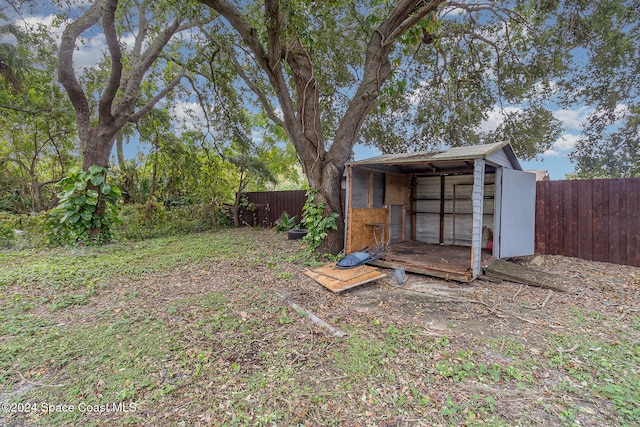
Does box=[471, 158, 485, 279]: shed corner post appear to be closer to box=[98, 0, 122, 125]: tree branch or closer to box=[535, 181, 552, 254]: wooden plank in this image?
box=[535, 181, 552, 254]: wooden plank

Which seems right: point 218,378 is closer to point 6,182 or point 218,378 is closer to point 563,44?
point 563,44

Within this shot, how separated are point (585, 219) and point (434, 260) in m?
3.56

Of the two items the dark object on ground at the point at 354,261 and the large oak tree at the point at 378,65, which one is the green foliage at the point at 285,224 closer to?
the large oak tree at the point at 378,65

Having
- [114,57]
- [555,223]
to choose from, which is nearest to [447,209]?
[555,223]

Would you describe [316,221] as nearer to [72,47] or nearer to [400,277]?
[400,277]

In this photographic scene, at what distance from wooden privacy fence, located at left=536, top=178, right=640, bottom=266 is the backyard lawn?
5.98 feet

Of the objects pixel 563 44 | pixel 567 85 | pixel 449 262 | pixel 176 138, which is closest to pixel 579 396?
pixel 449 262

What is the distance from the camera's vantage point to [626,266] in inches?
206

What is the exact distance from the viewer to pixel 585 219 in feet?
18.7

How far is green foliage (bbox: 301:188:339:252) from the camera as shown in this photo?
5391mm

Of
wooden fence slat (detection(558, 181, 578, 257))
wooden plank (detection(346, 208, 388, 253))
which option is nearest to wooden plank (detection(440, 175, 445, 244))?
wooden plank (detection(346, 208, 388, 253))

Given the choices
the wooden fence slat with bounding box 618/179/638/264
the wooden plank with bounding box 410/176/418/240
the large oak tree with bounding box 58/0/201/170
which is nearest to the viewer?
the wooden fence slat with bounding box 618/179/638/264

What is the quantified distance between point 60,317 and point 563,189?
878 cm

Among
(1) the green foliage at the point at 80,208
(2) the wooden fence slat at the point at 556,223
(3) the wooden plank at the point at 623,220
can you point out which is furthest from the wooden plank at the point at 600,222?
(1) the green foliage at the point at 80,208
